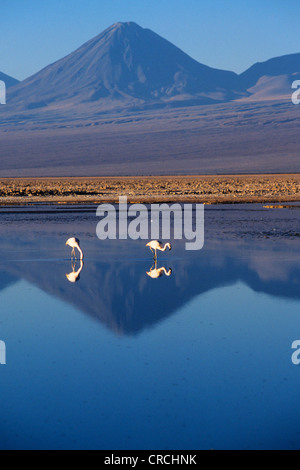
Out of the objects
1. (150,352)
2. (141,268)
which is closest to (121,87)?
(141,268)

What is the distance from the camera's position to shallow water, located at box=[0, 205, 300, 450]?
4988mm

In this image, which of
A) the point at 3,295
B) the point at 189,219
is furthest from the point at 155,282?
the point at 189,219

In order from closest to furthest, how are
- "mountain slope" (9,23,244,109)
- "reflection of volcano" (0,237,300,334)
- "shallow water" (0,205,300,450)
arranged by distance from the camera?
1. "shallow water" (0,205,300,450)
2. "reflection of volcano" (0,237,300,334)
3. "mountain slope" (9,23,244,109)

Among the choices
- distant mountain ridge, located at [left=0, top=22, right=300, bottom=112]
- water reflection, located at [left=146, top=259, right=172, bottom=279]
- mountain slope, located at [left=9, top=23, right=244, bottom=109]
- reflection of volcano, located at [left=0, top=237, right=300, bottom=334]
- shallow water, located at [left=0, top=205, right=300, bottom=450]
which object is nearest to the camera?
shallow water, located at [left=0, top=205, right=300, bottom=450]

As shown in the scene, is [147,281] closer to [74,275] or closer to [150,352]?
[74,275]

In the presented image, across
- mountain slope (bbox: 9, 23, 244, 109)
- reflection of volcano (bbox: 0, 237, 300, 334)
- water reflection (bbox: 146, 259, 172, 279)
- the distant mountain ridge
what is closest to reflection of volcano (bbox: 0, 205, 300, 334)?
reflection of volcano (bbox: 0, 237, 300, 334)

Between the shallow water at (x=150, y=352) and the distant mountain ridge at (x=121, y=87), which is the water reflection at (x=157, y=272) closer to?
the shallow water at (x=150, y=352)

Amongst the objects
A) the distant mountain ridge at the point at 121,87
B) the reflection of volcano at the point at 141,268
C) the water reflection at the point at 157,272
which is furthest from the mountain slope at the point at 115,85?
the water reflection at the point at 157,272

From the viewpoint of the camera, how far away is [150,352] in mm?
6746

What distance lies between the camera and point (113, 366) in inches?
248

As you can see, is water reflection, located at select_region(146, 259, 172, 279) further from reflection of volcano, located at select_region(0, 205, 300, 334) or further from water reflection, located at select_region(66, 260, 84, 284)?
water reflection, located at select_region(66, 260, 84, 284)

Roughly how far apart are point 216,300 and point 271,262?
122 inches

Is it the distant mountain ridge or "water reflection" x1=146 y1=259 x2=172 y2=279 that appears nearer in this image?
"water reflection" x1=146 y1=259 x2=172 y2=279

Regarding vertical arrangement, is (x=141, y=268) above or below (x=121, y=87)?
below
